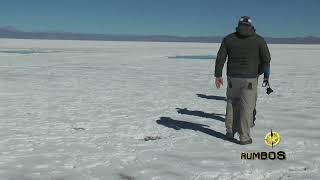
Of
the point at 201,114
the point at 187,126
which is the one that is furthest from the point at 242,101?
the point at 201,114

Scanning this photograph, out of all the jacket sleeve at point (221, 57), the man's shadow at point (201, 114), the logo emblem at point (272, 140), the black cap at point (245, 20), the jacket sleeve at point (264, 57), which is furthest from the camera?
the man's shadow at point (201, 114)

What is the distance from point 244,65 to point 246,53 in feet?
0.52

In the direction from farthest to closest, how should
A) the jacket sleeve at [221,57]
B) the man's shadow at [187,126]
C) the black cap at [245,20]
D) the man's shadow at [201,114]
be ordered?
1. the man's shadow at [201,114]
2. the man's shadow at [187,126]
3. the jacket sleeve at [221,57]
4. the black cap at [245,20]

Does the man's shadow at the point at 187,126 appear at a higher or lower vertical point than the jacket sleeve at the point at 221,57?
lower

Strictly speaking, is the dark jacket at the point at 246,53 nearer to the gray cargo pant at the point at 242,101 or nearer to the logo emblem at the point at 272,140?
the gray cargo pant at the point at 242,101

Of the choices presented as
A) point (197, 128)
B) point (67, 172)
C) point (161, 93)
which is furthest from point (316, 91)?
point (67, 172)

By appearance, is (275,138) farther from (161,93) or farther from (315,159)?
(161,93)

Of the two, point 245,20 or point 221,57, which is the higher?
point 245,20

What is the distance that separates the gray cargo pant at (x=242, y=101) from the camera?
6.20 m

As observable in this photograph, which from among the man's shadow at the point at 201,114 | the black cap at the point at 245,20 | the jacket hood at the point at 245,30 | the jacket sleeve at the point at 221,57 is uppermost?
the black cap at the point at 245,20

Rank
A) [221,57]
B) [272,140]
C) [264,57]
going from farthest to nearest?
[272,140] < [221,57] < [264,57]

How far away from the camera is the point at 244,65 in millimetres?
6195

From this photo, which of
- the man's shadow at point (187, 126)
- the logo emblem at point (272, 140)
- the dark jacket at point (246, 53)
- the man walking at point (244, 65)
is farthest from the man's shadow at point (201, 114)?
the dark jacket at point (246, 53)

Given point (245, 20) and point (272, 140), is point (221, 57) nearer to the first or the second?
point (245, 20)
